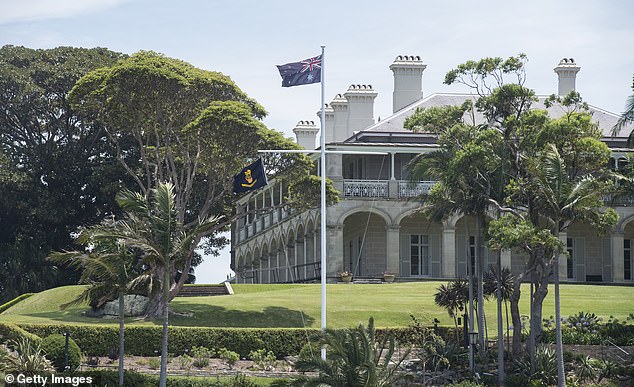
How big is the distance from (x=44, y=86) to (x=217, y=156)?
19.2m

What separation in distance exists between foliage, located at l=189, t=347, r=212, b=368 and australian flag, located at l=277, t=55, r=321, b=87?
8745 mm

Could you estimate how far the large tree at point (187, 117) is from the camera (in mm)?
46469

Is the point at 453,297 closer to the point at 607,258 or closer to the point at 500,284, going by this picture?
the point at 500,284

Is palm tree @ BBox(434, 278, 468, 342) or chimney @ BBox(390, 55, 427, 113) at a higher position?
chimney @ BBox(390, 55, 427, 113)

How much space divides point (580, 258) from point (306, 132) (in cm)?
2130

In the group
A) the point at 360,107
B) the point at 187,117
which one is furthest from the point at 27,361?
the point at 360,107

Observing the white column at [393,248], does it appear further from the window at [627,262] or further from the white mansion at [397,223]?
the window at [627,262]

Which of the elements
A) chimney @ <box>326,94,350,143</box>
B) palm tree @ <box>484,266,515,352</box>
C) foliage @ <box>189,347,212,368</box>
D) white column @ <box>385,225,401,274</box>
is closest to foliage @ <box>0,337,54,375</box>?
foliage @ <box>189,347,212,368</box>

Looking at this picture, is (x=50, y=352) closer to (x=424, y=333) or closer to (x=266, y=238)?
(x=424, y=333)

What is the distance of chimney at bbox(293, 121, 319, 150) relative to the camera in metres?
77.1

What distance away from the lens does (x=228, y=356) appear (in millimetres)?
38500

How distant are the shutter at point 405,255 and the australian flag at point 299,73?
24766 mm

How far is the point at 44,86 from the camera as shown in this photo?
2495 inches

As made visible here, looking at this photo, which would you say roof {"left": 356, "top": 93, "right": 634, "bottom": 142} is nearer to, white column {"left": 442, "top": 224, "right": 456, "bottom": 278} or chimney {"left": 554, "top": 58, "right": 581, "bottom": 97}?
chimney {"left": 554, "top": 58, "right": 581, "bottom": 97}
